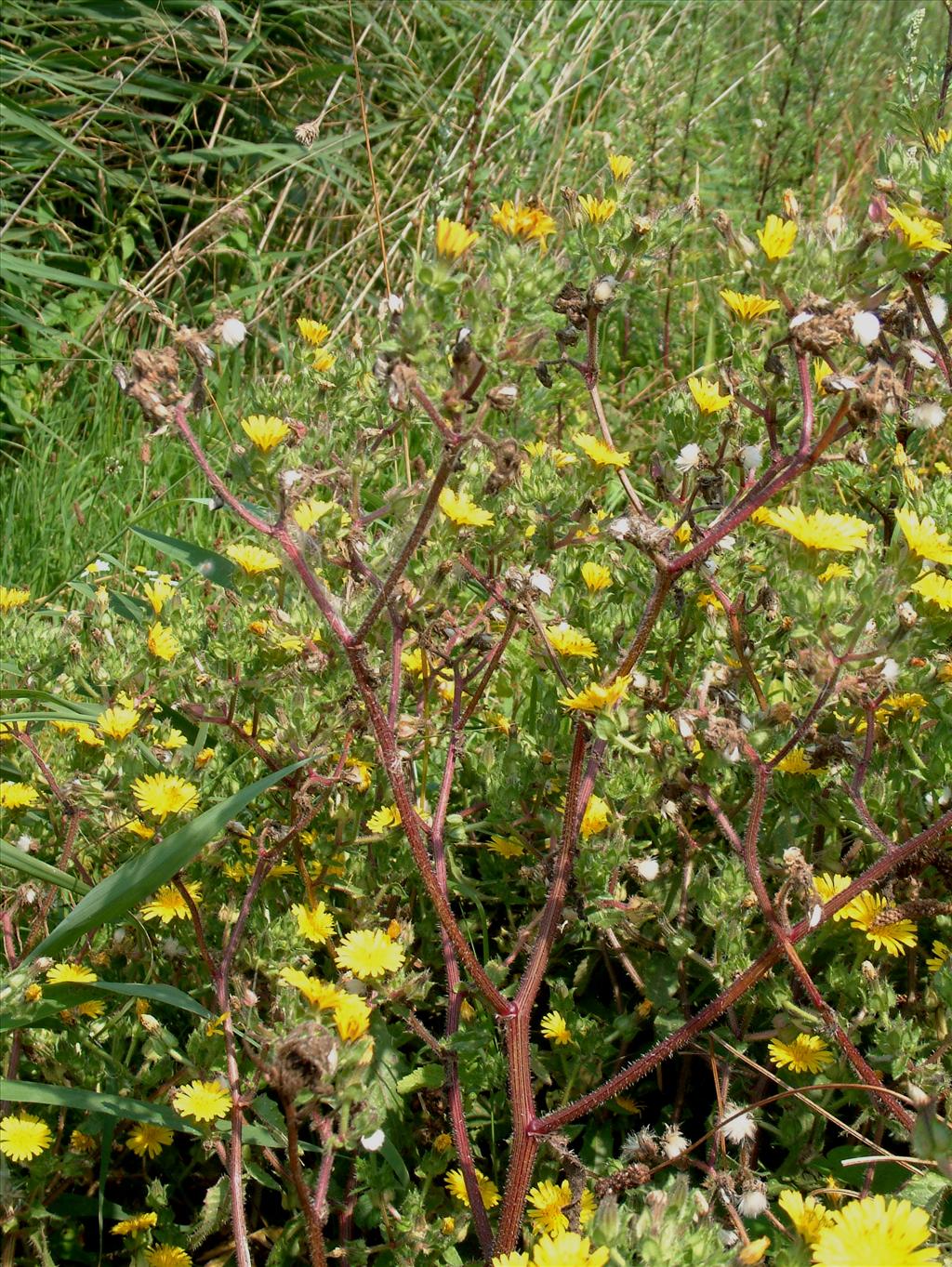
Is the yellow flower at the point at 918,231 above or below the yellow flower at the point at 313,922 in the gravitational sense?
above

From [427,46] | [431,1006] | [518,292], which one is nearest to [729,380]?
[518,292]

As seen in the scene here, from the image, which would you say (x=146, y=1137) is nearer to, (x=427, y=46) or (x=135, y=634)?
(x=135, y=634)

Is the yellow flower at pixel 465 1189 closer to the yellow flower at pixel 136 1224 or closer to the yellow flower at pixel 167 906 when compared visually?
the yellow flower at pixel 136 1224

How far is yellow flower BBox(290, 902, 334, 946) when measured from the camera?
149cm

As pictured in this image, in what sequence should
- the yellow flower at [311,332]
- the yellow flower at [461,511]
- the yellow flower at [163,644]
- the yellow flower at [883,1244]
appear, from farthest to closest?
the yellow flower at [311,332] → the yellow flower at [163,644] → the yellow flower at [461,511] → the yellow flower at [883,1244]

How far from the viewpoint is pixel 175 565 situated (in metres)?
2.93

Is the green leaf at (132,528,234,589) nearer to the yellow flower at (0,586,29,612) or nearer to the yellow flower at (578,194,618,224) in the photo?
the yellow flower at (0,586,29,612)

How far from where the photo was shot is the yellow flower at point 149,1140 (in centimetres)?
150

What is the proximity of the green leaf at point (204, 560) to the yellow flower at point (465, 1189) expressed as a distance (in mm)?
800

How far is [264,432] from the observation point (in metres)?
1.30

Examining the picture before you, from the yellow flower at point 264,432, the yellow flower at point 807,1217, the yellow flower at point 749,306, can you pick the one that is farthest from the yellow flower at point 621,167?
the yellow flower at point 807,1217

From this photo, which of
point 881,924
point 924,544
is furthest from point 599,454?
point 881,924

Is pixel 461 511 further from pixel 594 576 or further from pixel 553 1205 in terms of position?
pixel 553 1205

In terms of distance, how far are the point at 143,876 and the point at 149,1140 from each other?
0.48 meters
